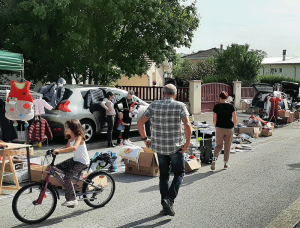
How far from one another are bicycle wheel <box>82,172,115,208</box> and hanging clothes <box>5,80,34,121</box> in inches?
190

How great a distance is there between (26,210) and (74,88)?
7.21m

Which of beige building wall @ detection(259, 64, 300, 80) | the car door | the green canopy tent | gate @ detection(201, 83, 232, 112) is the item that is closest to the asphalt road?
the car door

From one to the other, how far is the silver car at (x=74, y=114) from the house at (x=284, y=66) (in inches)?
2760

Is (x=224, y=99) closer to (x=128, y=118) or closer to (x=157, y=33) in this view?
(x=128, y=118)

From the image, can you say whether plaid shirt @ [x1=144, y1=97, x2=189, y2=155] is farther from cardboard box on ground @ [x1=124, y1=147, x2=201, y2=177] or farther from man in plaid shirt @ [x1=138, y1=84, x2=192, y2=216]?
cardboard box on ground @ [x1=124, y1=147, x2=201, y2=177]

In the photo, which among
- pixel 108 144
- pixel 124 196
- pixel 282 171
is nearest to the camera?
pixel 124 196

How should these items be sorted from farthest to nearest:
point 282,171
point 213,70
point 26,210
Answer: point 213,70 < point 282,171 < point 26,210

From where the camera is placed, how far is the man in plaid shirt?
545 cm

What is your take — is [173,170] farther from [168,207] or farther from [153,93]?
Result: [153,93]

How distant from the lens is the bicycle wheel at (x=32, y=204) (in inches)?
202

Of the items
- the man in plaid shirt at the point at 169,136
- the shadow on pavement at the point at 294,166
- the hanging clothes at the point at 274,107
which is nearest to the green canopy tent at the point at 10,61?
the man in plaid shirt at the point at 169,136

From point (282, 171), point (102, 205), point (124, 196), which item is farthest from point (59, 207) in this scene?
point (282, 171)

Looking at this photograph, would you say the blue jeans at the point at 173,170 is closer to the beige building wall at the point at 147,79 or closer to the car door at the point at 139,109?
the car door at the point at 139,109

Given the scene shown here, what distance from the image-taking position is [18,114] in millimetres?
10008
